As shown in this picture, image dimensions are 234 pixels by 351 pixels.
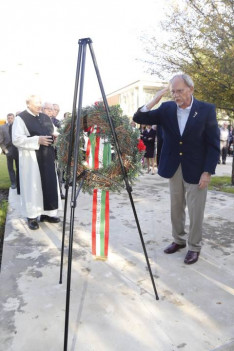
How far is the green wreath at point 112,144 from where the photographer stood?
2791 mm

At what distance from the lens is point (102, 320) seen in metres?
2.47

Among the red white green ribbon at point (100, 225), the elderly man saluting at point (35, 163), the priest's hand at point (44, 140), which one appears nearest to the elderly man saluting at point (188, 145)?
the red white green ribbon at point (100, 225)

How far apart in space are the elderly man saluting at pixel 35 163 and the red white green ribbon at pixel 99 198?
5.90ft

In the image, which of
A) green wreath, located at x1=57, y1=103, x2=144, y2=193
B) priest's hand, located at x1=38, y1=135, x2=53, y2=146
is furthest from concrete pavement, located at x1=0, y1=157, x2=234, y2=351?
priest's hand, located at x1=38, y1=135, x2=53, y2=146

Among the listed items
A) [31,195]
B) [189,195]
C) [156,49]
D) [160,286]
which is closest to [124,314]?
[160,286]

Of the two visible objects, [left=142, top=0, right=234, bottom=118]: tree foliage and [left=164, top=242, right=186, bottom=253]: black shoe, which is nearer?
[left=164, top=242, right=186, bottom=253]: black shoe

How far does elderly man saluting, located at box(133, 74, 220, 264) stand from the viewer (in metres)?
3.16

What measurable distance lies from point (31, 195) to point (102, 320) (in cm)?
265

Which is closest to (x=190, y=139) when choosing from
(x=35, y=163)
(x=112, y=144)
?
(x=112, y=144)

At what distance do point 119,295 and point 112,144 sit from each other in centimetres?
138

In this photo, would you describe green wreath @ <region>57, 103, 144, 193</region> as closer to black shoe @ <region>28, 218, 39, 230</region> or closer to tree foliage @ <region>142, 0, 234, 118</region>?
black shoe @ <region>28, 218, 39, 230</region>

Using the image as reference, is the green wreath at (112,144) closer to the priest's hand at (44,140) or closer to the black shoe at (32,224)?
the priest's hand at (44,140)

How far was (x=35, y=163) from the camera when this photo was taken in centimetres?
467

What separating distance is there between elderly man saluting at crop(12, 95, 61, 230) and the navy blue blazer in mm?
1841
